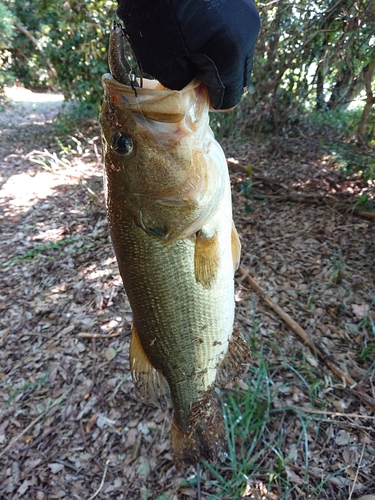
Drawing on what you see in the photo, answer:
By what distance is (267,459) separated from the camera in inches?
91.0

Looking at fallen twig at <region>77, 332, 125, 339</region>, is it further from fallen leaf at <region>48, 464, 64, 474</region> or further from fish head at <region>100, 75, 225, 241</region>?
fish head at <region>100, 75, 225, 241</region>

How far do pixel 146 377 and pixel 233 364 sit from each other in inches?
18.3

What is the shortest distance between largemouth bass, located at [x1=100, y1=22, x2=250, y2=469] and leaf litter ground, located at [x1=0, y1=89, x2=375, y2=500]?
87 centimetres

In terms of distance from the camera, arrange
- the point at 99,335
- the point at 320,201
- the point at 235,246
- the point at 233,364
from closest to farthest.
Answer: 1. the point at 235,246
2. the point at 233,364
3. the point at 99,335
4. the point at 320,201

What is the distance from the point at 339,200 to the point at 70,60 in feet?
23.9

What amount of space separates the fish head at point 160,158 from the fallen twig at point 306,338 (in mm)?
2051

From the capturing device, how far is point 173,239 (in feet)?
4.39

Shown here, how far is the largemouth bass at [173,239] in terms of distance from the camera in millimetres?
1142

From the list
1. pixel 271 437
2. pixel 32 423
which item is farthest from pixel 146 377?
pixel 32 423

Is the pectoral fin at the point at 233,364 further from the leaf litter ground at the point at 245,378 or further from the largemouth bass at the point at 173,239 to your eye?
the leaf litter ground at the point at 245,378

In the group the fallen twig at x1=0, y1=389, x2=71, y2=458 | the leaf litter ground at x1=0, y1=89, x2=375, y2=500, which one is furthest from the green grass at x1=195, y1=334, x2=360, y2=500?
the fallen twig at x1=0, y1=389, x2=71, y2=458

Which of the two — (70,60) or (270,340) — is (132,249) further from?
(70,60)

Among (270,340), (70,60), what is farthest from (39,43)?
(270,340)

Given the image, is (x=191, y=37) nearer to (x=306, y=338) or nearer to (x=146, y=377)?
(x=146, y=377)
